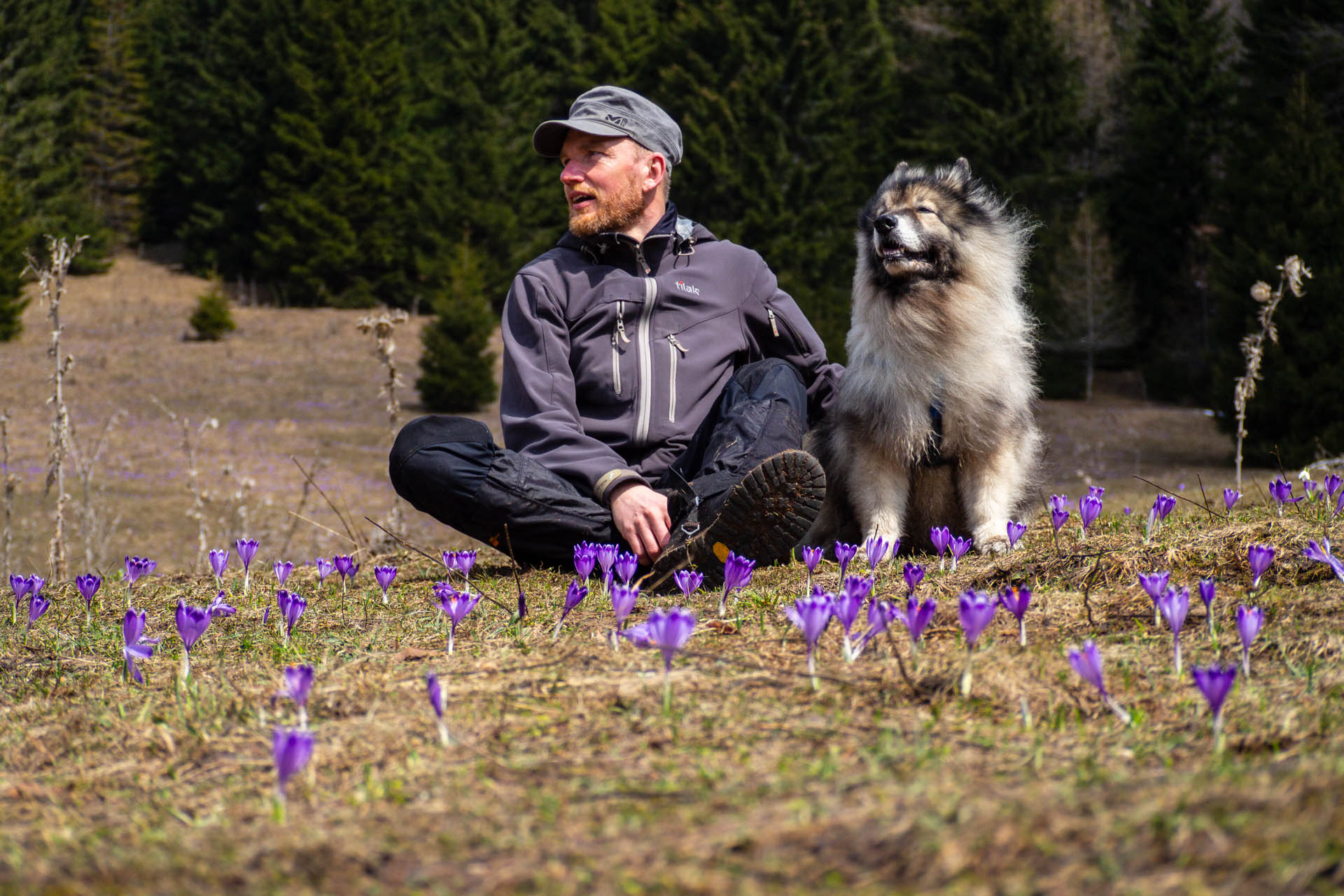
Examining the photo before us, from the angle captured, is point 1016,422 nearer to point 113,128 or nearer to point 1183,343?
point 1183,343

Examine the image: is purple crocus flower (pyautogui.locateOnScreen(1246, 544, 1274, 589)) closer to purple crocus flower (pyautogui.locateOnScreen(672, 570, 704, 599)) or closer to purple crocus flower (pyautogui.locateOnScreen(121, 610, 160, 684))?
purple crocus flower (pyautogui.locateOnScreen(672, 570, 704, 599))

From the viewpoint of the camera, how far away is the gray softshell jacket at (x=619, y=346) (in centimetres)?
451

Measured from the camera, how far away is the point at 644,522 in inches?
156

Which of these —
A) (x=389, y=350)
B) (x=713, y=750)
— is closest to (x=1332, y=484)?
(x=713, y=750)

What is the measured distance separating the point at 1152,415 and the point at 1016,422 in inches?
886

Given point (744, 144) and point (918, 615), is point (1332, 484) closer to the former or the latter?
point (918, 615)

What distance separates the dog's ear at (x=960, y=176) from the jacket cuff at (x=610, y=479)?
6.06ft

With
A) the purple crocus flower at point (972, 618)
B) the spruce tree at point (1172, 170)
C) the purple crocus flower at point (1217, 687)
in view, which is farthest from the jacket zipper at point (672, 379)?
the spruce tree at point (1172, 170)

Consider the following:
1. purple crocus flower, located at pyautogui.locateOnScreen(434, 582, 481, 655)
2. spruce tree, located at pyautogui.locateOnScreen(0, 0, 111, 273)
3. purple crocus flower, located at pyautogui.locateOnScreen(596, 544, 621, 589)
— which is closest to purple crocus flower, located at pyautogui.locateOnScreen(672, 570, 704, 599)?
purple crocus flower, located at pyautogui.locateOnScreen(596, 544, 621, 589)

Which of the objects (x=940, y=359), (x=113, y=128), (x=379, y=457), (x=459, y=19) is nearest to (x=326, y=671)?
(x=940, y=359)

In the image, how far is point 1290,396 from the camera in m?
15.8

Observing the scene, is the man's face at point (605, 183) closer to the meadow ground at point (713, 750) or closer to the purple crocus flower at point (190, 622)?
the meadow ground at point (713, 750)

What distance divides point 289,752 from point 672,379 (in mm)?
3148

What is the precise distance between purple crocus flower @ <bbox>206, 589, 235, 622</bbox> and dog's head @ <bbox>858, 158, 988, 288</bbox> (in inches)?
108
